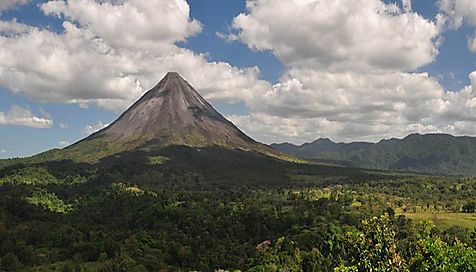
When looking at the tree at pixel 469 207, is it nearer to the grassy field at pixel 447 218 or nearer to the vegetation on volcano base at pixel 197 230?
the vegetation on volcano base at pixel 197 230

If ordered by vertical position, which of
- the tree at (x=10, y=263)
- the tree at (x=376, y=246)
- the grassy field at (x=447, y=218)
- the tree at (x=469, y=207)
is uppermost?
the tree at (x=376, y=246)

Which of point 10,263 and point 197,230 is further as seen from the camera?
point 197,230

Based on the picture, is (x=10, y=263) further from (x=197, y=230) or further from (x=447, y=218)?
(x=447, y=218)

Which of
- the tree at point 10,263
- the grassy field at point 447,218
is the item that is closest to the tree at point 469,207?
the grassy field at point 447,218

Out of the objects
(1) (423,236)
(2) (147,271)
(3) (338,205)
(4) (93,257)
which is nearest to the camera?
(1) (423,236)

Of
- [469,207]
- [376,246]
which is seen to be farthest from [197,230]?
[376,246]

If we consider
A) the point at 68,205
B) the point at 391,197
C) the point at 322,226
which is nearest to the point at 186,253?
the point at 322,226

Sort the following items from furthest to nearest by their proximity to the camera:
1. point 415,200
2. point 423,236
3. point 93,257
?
point 415,200 < point 93,257 < point 423,236

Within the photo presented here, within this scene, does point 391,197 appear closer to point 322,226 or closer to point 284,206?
point 284,206
